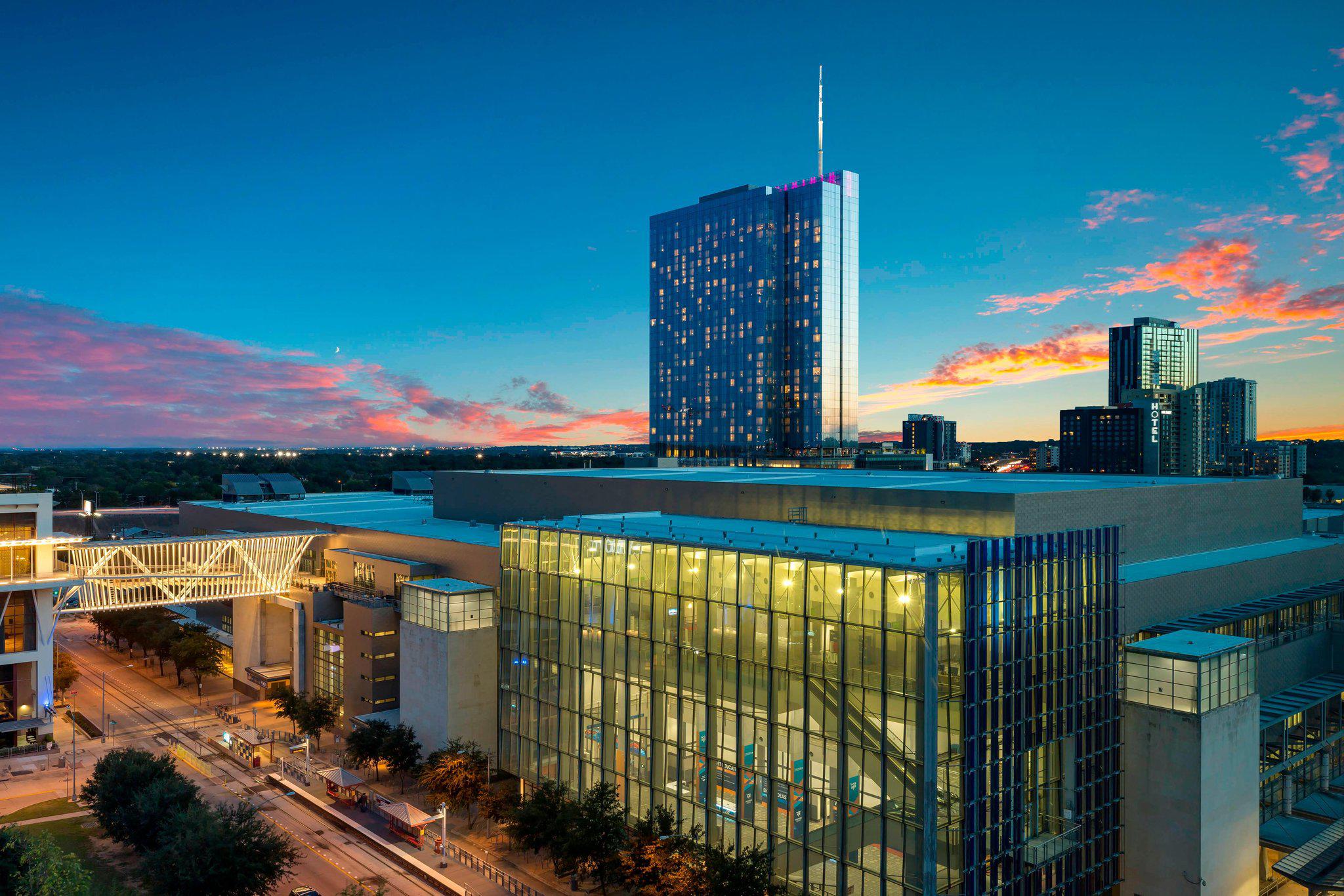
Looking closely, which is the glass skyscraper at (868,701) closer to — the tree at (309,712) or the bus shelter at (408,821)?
the bus shelter at (408,821)

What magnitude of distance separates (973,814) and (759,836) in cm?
938

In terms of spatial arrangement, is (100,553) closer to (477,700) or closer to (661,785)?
(477,700)

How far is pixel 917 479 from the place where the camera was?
65.9 meters

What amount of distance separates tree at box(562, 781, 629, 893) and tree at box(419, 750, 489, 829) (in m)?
8.31

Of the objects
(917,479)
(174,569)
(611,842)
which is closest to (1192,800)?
(611,842)

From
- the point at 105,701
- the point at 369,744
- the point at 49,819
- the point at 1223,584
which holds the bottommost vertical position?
the point at 105,701

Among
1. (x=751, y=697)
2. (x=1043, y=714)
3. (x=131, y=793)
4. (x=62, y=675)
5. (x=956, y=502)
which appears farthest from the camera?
(x=62, y=675)

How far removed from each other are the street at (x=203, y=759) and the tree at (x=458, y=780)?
178 inches

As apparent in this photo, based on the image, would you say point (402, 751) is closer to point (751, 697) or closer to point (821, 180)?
point (751, 697)

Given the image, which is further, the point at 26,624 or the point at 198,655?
the point at 198,655

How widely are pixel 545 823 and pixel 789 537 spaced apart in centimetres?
1750

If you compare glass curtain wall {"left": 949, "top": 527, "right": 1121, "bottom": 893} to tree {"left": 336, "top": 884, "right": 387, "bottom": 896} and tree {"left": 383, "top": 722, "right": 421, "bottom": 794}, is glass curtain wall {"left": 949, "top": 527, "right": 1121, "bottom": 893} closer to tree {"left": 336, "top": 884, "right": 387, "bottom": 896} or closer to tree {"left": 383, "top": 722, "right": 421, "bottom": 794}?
tree {"left": 336, "top": 884, "right": 387, "bottom": 896}

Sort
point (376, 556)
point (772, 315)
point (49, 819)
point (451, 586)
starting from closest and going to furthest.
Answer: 1. point (49, 819)
2. point (451, 586)
3. point (376, 556)
4. point (772, 315)

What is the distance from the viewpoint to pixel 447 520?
8181 cm
